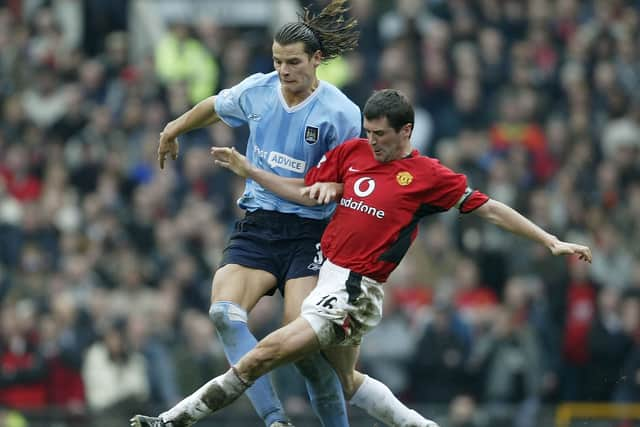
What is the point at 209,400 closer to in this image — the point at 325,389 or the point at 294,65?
the point at 325,389

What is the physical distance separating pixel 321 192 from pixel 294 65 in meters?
0.84

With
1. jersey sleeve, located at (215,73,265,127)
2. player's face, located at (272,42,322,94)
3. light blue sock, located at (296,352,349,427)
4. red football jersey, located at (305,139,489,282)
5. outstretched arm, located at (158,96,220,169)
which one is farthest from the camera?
outstretched arm, located at (158,96,220,169)

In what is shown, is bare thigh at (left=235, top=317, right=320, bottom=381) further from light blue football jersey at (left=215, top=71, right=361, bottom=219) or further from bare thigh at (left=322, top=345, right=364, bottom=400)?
light blue football jersey at (left=215, top=71, right=361, bottom=219)

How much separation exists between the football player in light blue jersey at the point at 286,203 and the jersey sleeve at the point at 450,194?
2.27 ft

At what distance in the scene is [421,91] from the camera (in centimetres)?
1919

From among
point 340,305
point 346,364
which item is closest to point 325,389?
point 346,364

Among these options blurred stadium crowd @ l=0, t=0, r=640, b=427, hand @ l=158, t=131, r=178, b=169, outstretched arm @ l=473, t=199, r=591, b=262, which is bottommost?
blurred stadium crowd @ l=0, t=0, r=640, b=427

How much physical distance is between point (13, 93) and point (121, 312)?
4.07 meters

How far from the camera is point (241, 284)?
9.95 meters

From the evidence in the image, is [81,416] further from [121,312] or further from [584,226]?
[584,226]

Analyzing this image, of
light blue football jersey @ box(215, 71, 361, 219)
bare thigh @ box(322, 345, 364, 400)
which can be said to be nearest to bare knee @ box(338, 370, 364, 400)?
bare thigh @ box(322, 345, 364, 400)

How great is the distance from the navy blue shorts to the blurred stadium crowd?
5.56 metres

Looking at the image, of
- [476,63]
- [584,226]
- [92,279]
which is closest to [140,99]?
[92,279]

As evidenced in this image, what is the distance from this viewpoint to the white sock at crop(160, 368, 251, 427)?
9.58 m
